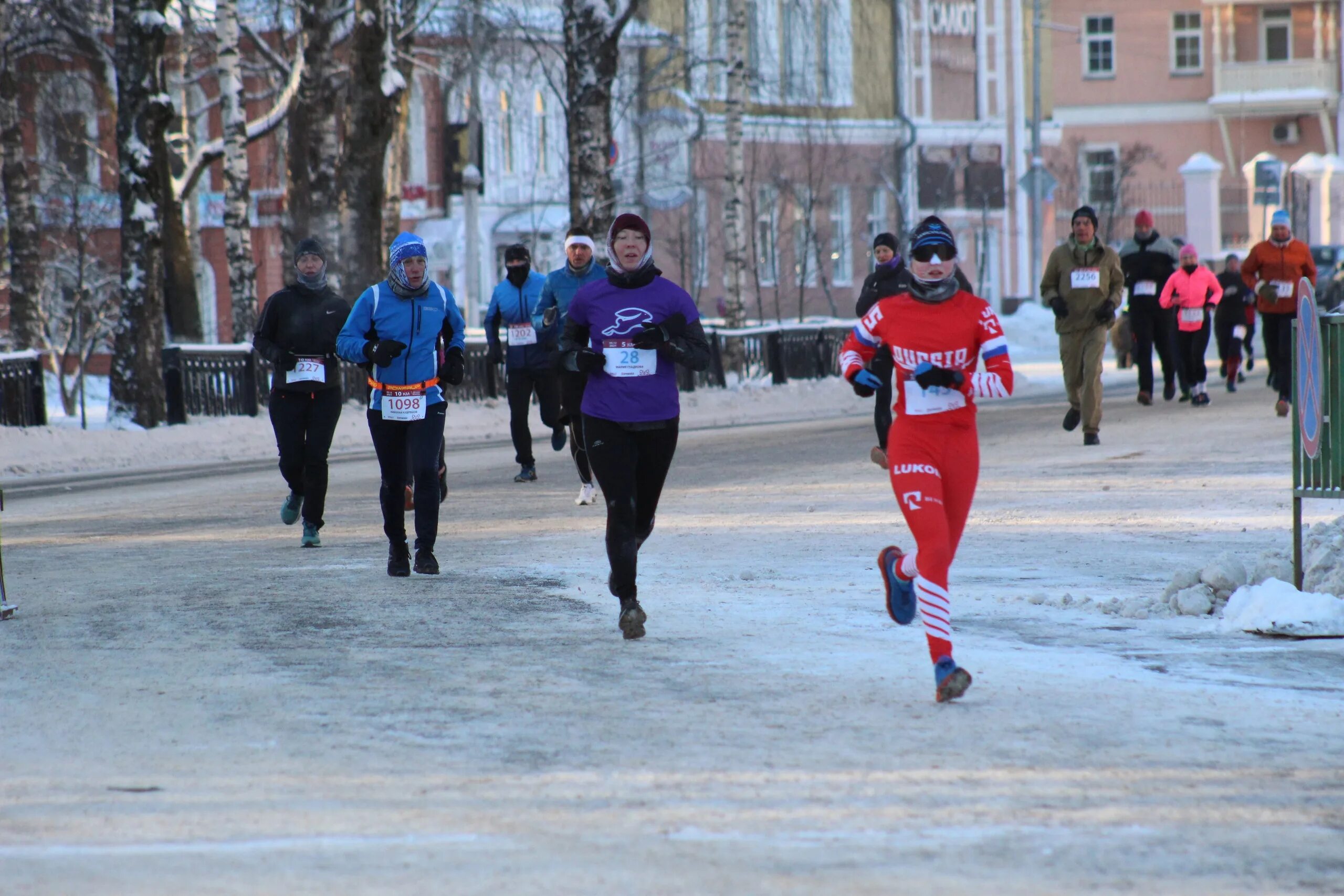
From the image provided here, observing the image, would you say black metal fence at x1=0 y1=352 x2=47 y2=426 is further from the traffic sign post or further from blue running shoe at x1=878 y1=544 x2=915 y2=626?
the traffic sign post

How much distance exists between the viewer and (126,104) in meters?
22.1

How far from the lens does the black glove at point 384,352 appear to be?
10.3 metres

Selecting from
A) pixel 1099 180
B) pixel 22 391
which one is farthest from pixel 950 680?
pixel 1099 180

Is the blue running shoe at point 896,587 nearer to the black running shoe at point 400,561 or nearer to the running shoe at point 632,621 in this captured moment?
the running shoe at point 632,621

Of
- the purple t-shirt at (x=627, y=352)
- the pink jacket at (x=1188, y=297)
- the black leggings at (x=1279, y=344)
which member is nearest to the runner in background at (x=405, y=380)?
the purple t-shirt at (x=627, y=352)

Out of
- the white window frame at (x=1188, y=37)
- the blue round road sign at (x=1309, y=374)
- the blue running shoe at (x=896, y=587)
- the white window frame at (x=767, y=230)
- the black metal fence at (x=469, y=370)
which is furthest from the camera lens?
the white window frame at (x=1188, y=37)

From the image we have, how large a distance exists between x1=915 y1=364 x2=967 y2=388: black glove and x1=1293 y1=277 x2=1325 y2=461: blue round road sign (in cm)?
235

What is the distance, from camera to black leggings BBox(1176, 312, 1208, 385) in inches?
861

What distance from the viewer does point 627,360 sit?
27.8ft

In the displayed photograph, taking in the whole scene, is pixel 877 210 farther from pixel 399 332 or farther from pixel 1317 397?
pixel 1317 397

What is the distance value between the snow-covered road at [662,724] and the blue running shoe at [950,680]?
0.21ft

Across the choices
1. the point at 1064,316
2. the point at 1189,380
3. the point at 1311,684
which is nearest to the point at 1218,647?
the point at 1311,684

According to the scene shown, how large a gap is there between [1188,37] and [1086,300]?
52.6 meters

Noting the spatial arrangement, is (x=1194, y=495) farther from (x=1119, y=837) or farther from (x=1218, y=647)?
(x=1119, y=837)
